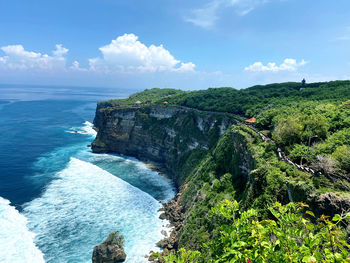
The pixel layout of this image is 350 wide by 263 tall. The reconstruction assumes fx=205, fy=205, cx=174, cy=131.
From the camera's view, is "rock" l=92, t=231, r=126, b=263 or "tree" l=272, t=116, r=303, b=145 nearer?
"tree" l=272, t=116, r=303, b=145

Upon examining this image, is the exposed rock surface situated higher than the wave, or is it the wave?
the wave

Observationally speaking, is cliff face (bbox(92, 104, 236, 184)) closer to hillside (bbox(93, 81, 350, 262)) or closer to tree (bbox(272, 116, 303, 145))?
hillside (bbox(93, 81, 350, 262))

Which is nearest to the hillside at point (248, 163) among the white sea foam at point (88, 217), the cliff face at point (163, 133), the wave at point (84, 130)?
the cliff face at point (163, 133)

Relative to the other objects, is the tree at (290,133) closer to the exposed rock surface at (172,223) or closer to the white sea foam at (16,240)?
the exposed rock surface at (172,223)

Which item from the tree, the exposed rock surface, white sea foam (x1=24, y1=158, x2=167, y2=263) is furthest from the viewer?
white sea foam (x1=24, y1=158, x2=167, y2=263)

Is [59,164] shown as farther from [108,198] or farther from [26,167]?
[108,198]

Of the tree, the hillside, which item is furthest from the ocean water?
the tree

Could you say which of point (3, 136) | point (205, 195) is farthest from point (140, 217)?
point (3, 136)
